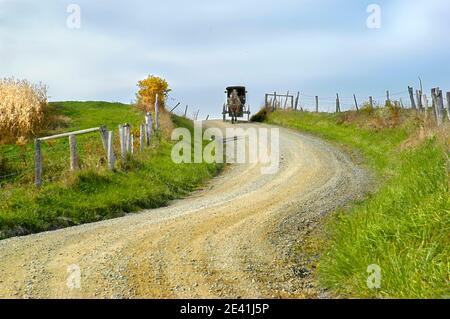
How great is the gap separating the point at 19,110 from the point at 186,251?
15501mm

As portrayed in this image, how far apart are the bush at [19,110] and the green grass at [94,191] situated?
80.7 inches

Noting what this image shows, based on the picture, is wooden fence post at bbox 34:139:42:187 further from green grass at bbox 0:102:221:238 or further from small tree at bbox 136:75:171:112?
small tree at bbox 136:75:171:112

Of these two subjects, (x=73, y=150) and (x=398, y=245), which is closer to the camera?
(x=398, y=245)

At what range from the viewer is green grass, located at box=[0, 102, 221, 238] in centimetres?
995

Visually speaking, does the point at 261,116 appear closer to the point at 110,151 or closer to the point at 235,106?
the point at 235,106

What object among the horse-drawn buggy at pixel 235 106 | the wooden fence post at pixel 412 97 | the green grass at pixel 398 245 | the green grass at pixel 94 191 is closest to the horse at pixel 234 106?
the horse-drawn buggy at pixel 235 106

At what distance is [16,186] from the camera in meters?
12.1

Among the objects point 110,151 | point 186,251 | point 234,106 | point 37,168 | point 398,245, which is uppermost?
point 234,106

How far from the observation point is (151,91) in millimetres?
34219

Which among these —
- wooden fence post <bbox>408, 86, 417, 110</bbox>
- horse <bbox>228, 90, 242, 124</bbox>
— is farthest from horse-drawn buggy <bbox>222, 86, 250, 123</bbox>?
wooden fence post <bbox>408, 86, 417, 110</bbox>

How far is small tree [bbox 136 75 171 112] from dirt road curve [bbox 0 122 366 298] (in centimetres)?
2113

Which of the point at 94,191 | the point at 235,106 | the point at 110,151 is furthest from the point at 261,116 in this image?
the point at 94,191

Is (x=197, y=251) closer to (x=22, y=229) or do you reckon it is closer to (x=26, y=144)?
(x=22, y=229)
